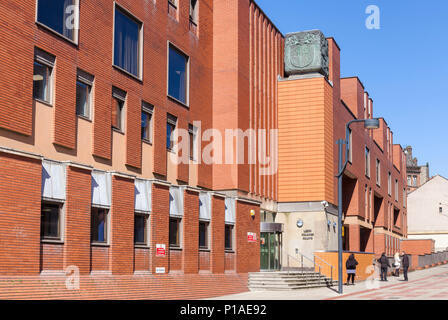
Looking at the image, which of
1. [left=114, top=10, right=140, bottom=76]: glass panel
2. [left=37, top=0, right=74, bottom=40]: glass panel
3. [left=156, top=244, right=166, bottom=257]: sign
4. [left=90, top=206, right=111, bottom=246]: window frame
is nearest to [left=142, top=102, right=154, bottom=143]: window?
[left=114, top=10, right=140, bottom=76]: glass panel

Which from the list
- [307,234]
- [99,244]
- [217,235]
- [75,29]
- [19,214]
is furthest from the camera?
[307,234]

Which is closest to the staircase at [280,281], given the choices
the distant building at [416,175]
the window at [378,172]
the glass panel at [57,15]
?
the glass panel at [57,15]

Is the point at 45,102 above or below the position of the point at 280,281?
above

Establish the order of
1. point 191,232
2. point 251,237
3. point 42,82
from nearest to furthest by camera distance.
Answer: point 42,82, point 191,232, point 251,237

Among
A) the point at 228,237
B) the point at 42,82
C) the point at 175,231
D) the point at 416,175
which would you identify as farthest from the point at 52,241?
the point at 416,175

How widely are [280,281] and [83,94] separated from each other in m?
12.6

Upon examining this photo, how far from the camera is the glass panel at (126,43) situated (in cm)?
2608

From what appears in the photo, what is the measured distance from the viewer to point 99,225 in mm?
21359

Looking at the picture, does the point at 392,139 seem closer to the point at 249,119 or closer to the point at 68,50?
the point at 249,119

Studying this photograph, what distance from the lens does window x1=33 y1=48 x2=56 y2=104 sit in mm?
20964

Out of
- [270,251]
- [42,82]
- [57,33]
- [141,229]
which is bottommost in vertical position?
[270,251]

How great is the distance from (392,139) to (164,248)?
60.2 metres

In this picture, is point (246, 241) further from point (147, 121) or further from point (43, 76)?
point (43, 76)

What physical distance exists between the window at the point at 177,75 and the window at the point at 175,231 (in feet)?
22.7
